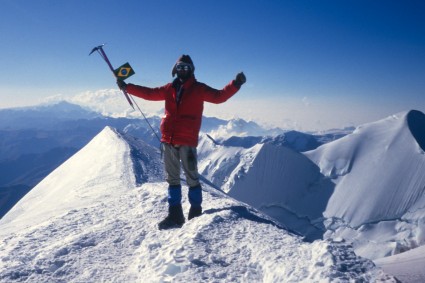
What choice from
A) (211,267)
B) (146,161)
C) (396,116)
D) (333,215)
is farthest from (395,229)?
(211,267)

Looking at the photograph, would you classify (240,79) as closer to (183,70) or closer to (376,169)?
(183,70)

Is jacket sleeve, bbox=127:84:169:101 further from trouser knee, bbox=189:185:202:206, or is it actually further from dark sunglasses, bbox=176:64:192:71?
trouser knee, bbox=189:185:202:206

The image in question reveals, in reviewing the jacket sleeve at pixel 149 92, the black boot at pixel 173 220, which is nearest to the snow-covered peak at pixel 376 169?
the black boot at pixel 173 220

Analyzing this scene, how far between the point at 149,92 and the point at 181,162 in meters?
1.72

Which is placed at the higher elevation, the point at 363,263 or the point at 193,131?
the point at 193,131

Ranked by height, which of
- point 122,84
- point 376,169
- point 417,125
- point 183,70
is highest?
point 183,70

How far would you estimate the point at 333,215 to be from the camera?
112 metres

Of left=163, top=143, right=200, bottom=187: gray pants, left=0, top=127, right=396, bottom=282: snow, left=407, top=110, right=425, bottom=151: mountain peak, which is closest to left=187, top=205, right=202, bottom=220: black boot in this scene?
left=0, top=127, right=396, bottom=282: snow

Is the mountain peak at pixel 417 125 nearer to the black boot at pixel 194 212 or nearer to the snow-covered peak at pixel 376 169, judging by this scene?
the snow-covered peak at pixel 376 169

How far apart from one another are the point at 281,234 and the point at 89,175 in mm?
8773

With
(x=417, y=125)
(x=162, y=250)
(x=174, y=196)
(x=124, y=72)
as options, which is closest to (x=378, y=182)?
(x=417, y=125)

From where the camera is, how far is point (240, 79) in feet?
21.1

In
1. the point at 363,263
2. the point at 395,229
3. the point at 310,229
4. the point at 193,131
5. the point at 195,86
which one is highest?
the point at 195,86

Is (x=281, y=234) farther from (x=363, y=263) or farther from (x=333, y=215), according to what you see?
(x=333, y=215)
